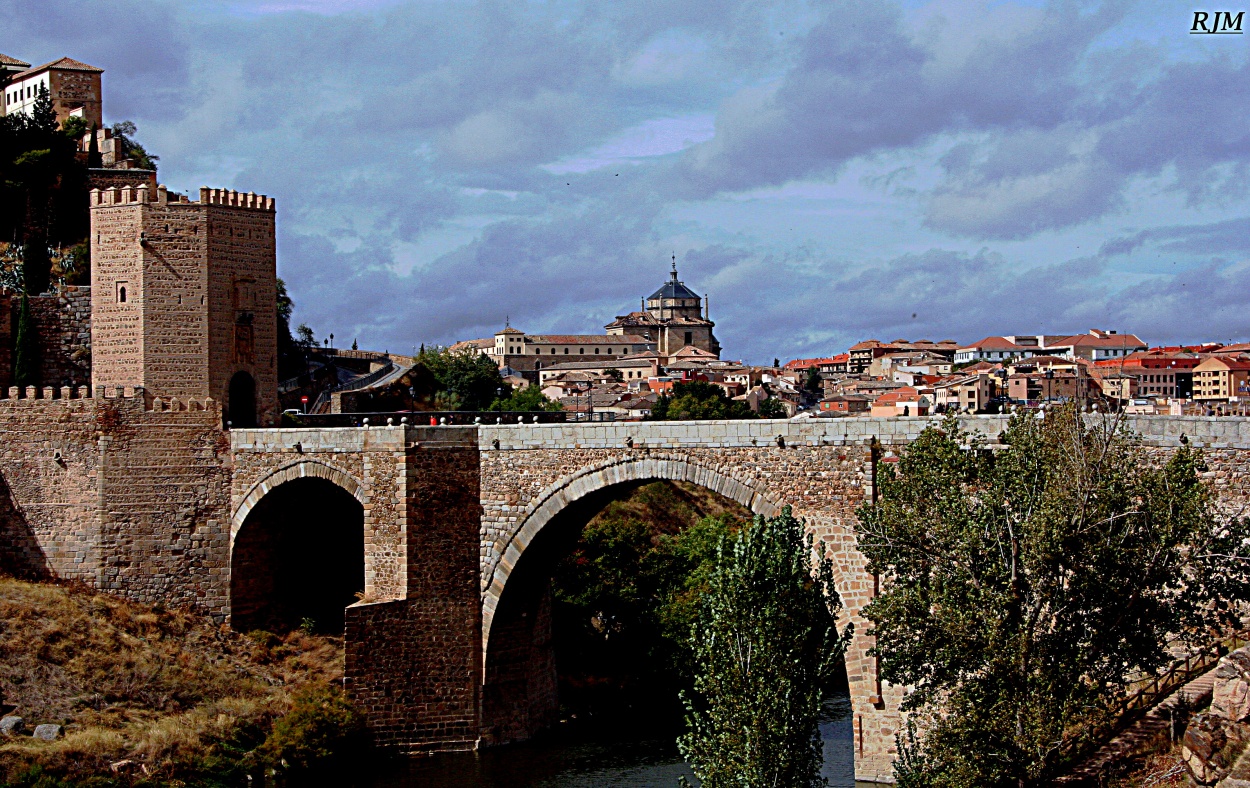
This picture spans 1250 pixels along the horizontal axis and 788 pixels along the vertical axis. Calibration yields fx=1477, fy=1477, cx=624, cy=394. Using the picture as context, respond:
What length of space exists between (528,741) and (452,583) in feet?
12.1

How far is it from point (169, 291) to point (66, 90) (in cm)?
2808

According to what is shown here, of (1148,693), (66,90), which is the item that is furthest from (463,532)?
(66,90)

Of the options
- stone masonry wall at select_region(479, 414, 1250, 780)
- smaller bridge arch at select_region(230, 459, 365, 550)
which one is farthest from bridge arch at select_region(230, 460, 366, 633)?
stone masonry wall at select_region(479, 414, 1250, 780)

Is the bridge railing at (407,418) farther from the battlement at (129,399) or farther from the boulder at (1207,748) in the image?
the boulder at (1207,748)

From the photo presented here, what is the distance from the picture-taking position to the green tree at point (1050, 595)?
18141 millimetres

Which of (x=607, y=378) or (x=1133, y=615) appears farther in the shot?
(x=607, y=378)

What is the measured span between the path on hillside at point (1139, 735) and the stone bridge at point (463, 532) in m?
8.41

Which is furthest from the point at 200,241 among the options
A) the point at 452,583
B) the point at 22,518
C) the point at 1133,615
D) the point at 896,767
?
the point at 1133,615

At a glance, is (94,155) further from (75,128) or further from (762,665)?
(762,665)

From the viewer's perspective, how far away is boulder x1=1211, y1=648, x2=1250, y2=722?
1593 centimetres

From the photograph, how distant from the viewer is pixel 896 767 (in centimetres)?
1998

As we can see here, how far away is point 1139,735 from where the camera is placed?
1839cm

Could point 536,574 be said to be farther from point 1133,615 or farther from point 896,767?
point 1133,615

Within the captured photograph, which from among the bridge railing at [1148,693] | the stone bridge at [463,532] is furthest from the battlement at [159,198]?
the bridge railing at [1148,693]
